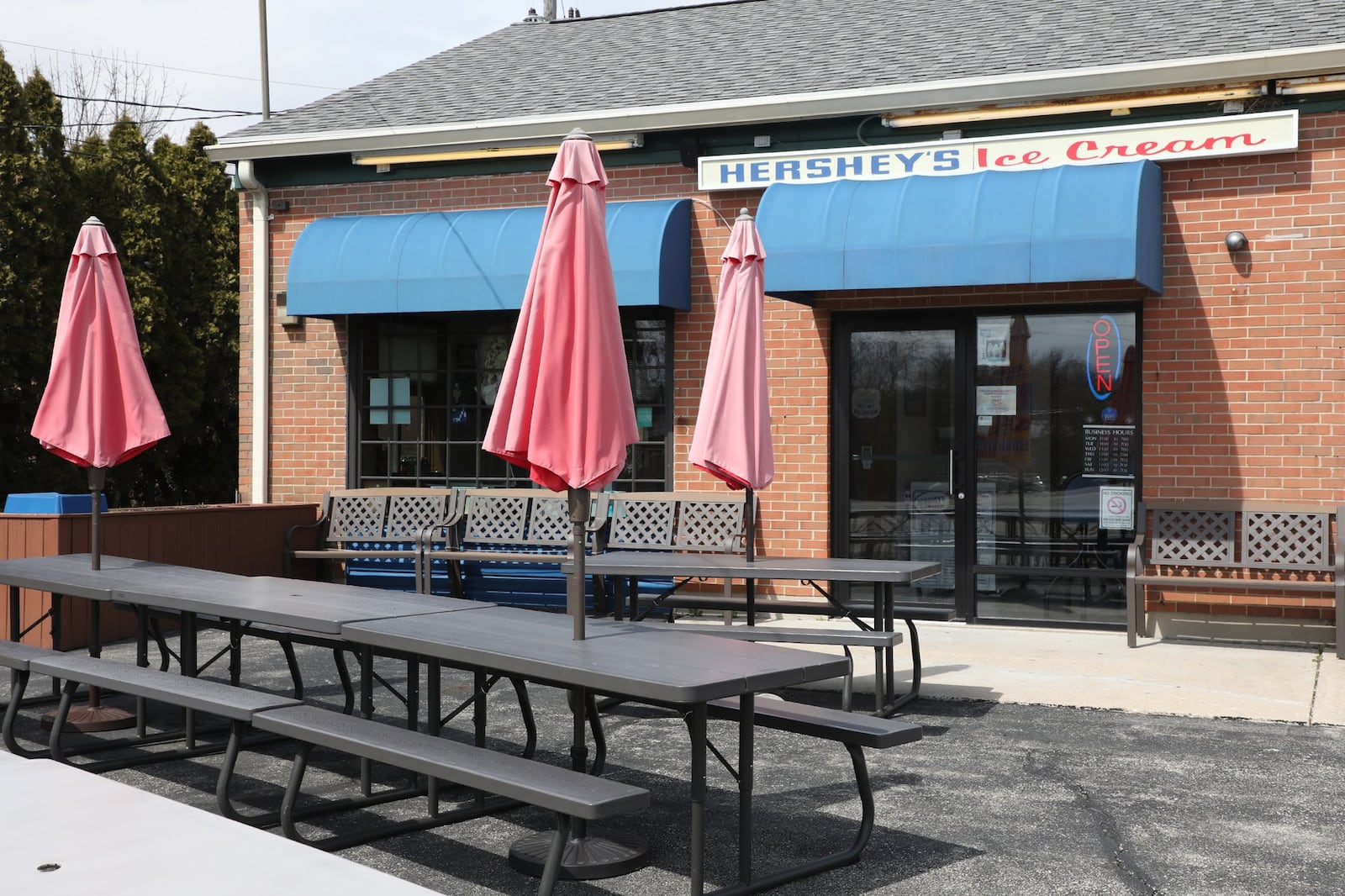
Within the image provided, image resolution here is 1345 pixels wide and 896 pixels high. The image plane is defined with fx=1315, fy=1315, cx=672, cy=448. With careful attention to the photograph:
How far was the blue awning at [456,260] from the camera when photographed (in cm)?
1133

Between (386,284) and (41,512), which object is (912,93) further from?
(41,512)

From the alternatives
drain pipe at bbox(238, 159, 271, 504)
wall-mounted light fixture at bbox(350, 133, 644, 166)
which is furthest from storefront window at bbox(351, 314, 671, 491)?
wall-mounted light fixture at bbox(350, 133, 644, 166)

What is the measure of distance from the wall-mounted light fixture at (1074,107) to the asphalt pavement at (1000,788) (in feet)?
14.2

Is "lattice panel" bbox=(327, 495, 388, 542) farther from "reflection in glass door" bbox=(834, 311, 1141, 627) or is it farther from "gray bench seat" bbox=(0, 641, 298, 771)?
"gray bench seat" bbox=(0, 641, 298, 771)

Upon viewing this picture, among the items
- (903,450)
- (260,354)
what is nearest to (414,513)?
(260,354)

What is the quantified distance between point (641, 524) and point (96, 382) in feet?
17.1

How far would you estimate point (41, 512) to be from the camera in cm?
973

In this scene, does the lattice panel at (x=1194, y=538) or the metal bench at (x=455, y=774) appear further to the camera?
the lattice panel at (x=1194, y=538)

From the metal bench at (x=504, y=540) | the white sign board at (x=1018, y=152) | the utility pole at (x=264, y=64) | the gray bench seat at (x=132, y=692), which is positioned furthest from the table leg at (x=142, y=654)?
the utility pole at (x=264, y=64)

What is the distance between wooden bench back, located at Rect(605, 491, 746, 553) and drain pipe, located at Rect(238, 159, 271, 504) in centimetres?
394

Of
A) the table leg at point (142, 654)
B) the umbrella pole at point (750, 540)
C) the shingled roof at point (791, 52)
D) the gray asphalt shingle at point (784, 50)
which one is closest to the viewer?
the table leg at point (142, 654)

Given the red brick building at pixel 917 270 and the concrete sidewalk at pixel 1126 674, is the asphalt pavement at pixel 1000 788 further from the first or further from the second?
the red brick building at pixel 917 270

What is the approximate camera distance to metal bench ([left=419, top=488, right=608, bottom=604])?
11.9 meters

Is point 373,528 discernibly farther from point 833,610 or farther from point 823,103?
point 823,103
